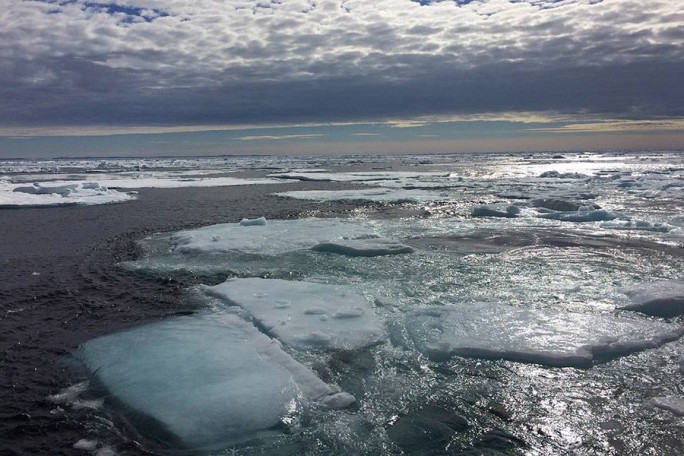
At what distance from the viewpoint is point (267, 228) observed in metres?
13.5

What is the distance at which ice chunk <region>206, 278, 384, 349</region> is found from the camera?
18.9ft

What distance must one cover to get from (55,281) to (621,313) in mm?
9228

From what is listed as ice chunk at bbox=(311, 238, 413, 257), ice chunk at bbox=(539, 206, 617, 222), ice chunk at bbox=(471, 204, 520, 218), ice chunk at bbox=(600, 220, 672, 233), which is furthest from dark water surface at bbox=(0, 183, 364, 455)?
ice chunk at bbox=(600, 220, 672, 233)

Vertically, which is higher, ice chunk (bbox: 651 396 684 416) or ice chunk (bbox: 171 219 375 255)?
ice chunk (bbox: 171 219 375 255)

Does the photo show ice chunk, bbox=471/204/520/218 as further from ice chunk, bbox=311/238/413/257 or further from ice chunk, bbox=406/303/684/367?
ice chunk, bbox=406/303/684/367

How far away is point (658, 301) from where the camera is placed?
6590 millimetres

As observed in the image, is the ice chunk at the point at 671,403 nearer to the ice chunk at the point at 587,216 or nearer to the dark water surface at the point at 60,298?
the dark water surface at the point at 60,298

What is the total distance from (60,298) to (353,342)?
5074 mm

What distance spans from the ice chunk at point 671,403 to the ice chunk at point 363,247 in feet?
20.5

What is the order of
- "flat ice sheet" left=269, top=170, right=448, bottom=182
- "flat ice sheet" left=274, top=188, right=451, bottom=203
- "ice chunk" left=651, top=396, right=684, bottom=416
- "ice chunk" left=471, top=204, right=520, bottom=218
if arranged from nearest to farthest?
"ice chunk" left=651, top=396, right=684, bottom=416 → "ice chunk" left=471, top=204, right=520, bottom=218 → "flat ice sheet" left=274, top=188, right=451, bottom=203 → "flat ice sheet" left=269, top=170, right=448, bottom=182

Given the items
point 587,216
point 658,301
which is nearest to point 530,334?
point 658,301

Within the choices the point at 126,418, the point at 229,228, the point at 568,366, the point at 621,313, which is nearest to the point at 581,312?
the point at 621,313

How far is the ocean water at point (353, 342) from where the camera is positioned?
397 centimetres

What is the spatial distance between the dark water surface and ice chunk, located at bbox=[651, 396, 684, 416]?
14.6ft
